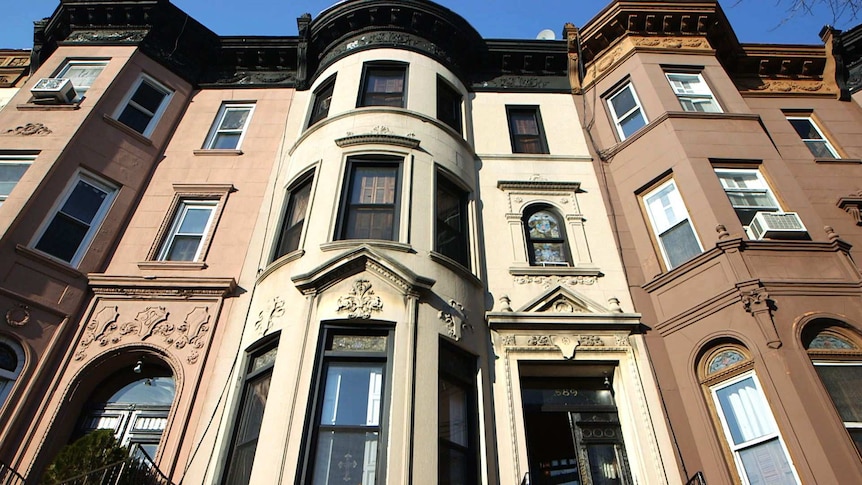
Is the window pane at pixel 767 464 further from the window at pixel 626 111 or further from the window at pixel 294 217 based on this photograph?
the window at pixel 294 217

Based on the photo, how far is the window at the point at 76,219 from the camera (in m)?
9.49

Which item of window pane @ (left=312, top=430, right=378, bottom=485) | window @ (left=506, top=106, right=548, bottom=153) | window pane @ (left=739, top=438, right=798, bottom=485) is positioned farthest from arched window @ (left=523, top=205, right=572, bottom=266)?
window pane @ (left=312, top=430, right=378, bottom=485)

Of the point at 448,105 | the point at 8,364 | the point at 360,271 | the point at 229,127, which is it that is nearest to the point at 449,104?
the point at 448,105

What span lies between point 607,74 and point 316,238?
8676mm

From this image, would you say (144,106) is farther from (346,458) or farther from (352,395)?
(346,458)

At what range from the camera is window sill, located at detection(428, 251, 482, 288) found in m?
8.79

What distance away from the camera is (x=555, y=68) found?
14.3 metres

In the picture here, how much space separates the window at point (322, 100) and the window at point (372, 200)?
8.84 feet

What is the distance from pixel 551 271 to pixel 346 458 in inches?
198

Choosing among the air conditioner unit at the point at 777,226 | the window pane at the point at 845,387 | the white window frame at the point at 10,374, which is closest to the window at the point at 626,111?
the air conditioner unit at the point at 777,226

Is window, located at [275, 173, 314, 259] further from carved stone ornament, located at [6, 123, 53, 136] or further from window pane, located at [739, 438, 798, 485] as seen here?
window pane, located at [739, 438, 798, 485]

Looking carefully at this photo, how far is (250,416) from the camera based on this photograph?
25.1 feet

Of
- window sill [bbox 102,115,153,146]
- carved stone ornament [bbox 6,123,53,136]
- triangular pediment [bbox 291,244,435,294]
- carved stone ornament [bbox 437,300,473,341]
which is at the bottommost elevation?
carved stone ornament [bbox 437,300,473,341]

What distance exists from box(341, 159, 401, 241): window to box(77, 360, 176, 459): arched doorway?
12.8ft
